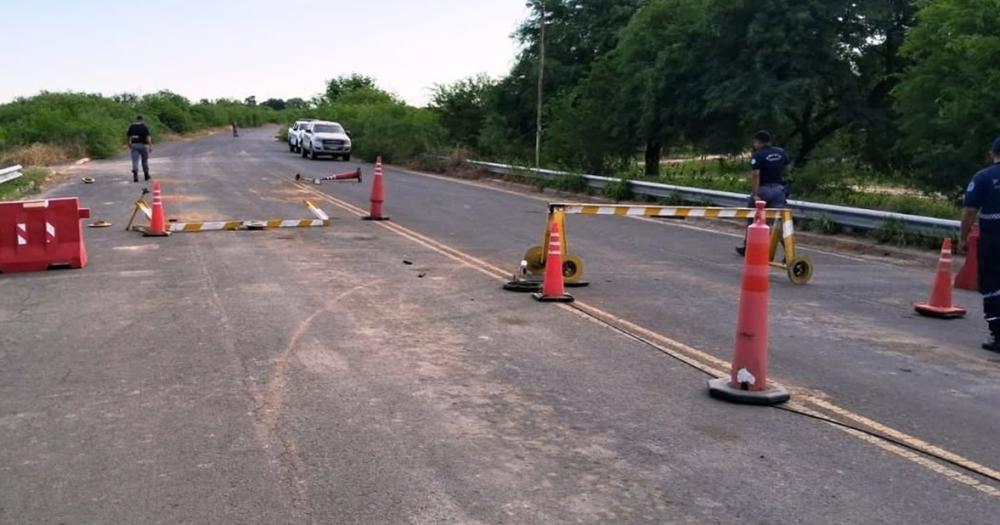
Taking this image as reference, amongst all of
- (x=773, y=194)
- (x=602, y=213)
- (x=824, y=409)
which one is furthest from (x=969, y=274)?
(x=824, y=409)

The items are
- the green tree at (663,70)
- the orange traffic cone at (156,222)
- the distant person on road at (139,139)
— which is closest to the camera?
the orange traffic cone at (156,222)

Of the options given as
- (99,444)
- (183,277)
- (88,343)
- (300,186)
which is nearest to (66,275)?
(183,277)

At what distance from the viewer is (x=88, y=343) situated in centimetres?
767

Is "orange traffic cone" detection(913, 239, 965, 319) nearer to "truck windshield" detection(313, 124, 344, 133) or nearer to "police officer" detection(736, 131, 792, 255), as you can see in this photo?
"police officer" detection(736, 131, 792, 255)

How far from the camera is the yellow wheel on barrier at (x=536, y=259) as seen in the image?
1077cm

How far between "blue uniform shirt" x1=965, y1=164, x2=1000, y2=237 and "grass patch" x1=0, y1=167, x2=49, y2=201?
19302 millimetres

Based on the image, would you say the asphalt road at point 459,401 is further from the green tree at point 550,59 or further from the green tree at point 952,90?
the green tree at point 550,59

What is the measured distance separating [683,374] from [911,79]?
47.0 ft

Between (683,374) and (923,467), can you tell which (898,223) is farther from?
(923,467)

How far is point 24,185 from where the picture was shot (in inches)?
976

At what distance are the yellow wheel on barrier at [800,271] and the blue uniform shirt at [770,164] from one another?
1.97 metres

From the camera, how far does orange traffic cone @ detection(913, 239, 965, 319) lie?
31.0 feet

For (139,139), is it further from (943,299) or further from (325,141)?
(943,299)

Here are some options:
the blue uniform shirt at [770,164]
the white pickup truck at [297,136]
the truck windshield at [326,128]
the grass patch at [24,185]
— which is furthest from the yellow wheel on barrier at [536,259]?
the white pickup truck at [297,136]
